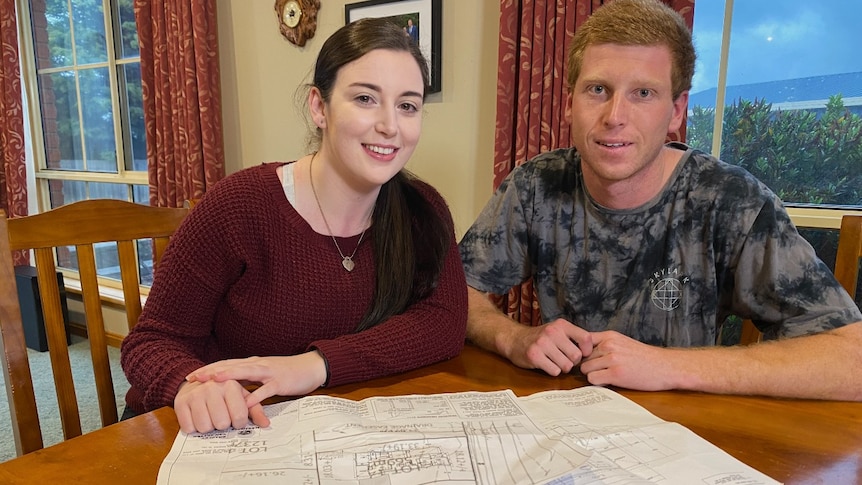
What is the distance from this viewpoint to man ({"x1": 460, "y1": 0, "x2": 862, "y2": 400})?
94 centimetres

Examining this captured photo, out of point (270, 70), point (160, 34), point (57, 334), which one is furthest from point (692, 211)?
point (160, 34)

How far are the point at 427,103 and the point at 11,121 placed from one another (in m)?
2.73

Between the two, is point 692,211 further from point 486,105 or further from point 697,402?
point 486,105

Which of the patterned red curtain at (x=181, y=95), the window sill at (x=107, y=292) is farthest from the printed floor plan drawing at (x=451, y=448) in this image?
the window sill at (x=107, y=292)

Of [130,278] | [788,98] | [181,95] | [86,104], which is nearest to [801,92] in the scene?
[788,98]

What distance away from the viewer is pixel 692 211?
113 centimetres

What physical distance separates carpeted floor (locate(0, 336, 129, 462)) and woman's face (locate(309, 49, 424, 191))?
166cm

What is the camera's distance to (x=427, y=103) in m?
2.21

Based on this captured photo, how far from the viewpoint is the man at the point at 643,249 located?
938 millimetres

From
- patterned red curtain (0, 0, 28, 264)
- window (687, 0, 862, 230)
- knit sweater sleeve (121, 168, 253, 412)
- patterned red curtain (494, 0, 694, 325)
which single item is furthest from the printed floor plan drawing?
patterned red curtain (0, 0, 28, 264)

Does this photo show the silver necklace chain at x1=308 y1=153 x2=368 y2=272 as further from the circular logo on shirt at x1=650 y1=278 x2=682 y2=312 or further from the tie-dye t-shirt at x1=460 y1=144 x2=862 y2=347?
the circular logo on shirt at x1=650 y1=278 x2=682 y2=312

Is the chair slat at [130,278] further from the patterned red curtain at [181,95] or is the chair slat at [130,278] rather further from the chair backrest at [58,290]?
the patterned red curtain at [181,95]

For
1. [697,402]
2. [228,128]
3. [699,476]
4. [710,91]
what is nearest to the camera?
[699,476]

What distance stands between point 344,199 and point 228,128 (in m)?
1.98
